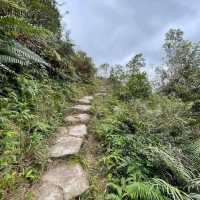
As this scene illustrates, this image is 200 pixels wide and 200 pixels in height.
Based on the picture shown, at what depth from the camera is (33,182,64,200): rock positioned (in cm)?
221

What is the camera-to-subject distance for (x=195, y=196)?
8.34 ft

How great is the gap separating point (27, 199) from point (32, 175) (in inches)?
14.2

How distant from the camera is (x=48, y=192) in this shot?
229 cm

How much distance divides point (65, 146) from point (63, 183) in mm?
830

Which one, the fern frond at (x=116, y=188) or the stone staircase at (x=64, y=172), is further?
the fern frond at (x=116, y=188)

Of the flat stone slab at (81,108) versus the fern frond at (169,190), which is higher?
the flat stone slab at (81,108)

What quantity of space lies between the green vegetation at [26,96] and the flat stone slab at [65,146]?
0.13 m

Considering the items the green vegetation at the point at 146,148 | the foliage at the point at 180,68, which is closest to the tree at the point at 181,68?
the foliage at the point at 180,68

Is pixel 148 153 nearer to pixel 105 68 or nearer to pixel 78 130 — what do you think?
pixel 78 130

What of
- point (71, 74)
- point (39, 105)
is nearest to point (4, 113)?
point (39, 105)

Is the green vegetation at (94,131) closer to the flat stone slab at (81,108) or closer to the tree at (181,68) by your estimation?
the flat stone slab at (81,108)

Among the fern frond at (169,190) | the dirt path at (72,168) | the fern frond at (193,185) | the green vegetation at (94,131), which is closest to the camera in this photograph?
the dirt path at (72,168)

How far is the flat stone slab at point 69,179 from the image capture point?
92.3 inches

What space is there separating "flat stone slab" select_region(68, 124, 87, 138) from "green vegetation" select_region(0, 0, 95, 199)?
0.90 feet
